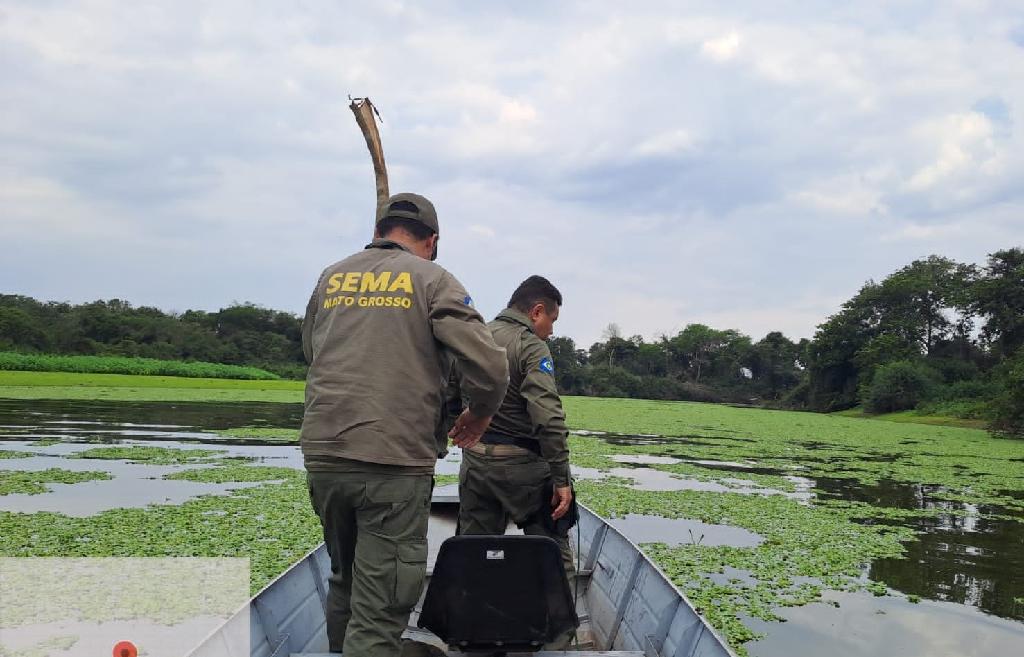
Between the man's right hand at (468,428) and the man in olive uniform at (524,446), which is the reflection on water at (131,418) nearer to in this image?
the man in olive uniform at (524,446)

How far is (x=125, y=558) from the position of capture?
5.52 m

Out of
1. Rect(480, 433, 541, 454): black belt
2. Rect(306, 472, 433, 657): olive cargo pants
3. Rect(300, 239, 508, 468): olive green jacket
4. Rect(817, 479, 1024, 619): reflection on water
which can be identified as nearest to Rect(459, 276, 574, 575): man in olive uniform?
Rect(480, 433, 541, 454): black belt

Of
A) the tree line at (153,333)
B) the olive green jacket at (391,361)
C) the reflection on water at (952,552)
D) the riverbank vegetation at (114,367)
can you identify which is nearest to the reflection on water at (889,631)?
the reflection on water at (952,552)

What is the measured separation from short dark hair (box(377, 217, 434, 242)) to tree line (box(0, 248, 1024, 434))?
23.0 m

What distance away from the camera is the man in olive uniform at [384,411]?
218 cm

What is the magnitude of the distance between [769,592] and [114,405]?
70.0 ft

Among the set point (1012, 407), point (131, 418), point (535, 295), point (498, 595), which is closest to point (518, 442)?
point (535, 295)

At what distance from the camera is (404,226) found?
2.50m

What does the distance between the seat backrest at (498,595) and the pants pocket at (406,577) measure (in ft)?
0.67

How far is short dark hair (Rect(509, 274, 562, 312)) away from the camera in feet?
11.2

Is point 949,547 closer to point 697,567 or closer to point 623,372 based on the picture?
point 697,567

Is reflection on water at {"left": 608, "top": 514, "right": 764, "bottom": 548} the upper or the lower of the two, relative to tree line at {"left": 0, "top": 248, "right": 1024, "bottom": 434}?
lower

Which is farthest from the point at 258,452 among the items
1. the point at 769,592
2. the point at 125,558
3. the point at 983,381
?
the point at 983,381

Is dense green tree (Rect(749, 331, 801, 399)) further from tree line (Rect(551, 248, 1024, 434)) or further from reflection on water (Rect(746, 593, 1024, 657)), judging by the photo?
reflection on water (Rect(746, 593, 1024, 657))
